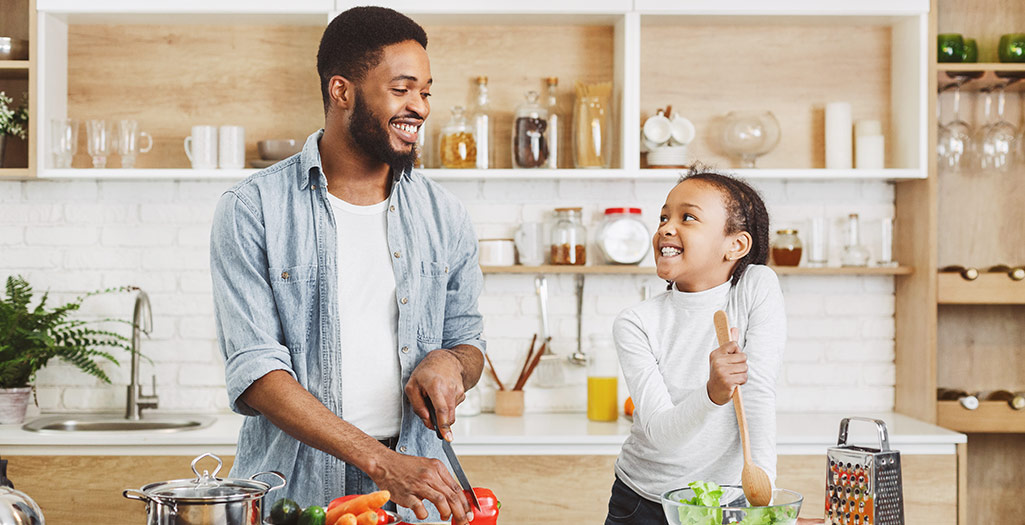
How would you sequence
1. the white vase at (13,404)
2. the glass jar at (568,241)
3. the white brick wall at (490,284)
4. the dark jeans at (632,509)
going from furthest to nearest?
the white brick wall at (490,284)
the glass jar at (568,241)
the white vase at (13,404)
the dark jeans at (632,509)

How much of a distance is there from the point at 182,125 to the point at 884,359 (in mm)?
2705

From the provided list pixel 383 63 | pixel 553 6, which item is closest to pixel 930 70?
pixel 553 6

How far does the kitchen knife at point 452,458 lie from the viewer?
4.92 ft

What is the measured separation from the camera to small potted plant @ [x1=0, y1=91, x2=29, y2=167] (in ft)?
10.7

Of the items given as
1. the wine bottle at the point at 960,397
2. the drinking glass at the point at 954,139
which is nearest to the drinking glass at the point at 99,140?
the drinking glass at the point at 954,139

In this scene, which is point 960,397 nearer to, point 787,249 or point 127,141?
point 787,249

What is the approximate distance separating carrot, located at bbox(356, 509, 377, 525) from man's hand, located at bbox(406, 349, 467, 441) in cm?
29

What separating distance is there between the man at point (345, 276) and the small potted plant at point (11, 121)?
72.5 inches

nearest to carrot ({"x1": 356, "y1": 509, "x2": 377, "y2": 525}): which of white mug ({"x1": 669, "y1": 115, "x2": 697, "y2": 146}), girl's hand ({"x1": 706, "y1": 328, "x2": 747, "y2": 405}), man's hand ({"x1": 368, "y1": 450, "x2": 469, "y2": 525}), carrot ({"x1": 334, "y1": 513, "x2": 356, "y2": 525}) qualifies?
carrot ({"x1": 334, "y1": 513, "x2": 356, "y2": 525})

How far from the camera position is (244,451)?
1921mm

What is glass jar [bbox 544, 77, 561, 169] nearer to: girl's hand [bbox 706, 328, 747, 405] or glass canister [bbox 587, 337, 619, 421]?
glass canister [bbox 587, 337, 619, 421]

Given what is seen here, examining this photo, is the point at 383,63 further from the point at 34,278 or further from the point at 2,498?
Answer: the point at 34,278

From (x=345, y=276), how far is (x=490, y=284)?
66.2 inches

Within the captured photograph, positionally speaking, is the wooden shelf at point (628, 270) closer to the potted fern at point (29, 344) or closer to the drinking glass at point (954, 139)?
the drinking glass at point (954, 139)
